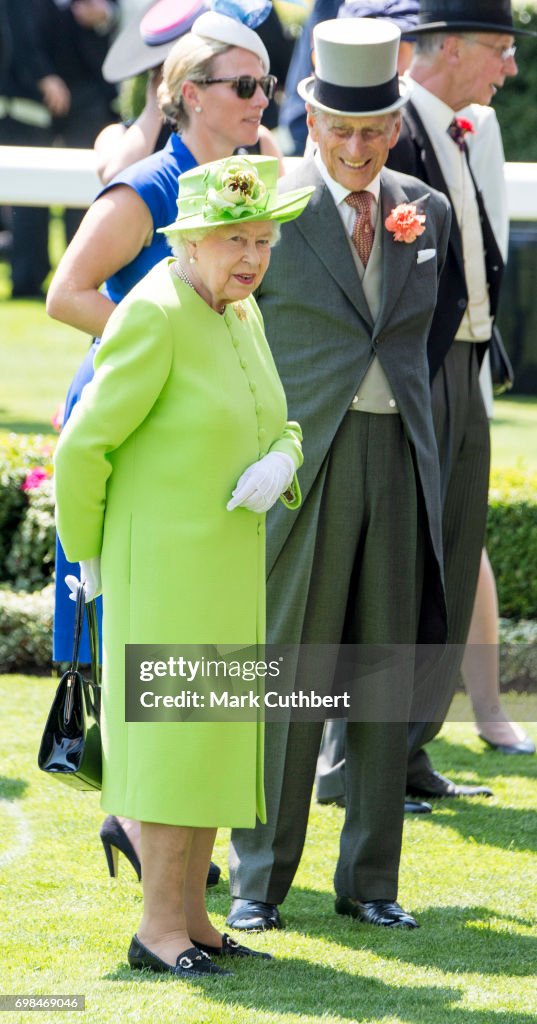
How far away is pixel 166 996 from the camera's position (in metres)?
3.32

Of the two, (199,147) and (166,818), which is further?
(199,147)

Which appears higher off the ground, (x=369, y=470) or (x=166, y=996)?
(x=369, y=470)

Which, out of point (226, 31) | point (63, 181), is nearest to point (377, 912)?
point (226, 31)

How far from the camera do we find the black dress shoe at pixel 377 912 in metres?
3.99

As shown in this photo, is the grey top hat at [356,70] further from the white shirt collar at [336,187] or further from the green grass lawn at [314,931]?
the green grass lawn at [314,931]

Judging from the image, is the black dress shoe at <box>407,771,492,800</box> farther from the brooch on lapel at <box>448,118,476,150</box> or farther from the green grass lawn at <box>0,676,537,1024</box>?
the brooch on lapel at <box>448,118,476,150</box>

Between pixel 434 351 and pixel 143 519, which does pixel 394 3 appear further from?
pixel 143 519

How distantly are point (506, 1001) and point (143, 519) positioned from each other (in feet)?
4.10

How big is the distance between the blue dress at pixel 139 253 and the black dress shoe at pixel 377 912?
0.88 metres

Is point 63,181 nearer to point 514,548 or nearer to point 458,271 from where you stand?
point 458,271

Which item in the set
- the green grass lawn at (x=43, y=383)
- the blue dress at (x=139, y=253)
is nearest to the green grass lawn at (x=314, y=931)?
the blue dress at (x=139, y=253)

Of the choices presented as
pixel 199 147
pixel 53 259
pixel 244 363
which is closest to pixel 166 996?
pixel 244 363

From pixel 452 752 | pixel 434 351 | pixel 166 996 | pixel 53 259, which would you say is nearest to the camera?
pixel 166 996

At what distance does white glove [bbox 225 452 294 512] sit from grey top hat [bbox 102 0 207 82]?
1.79m
